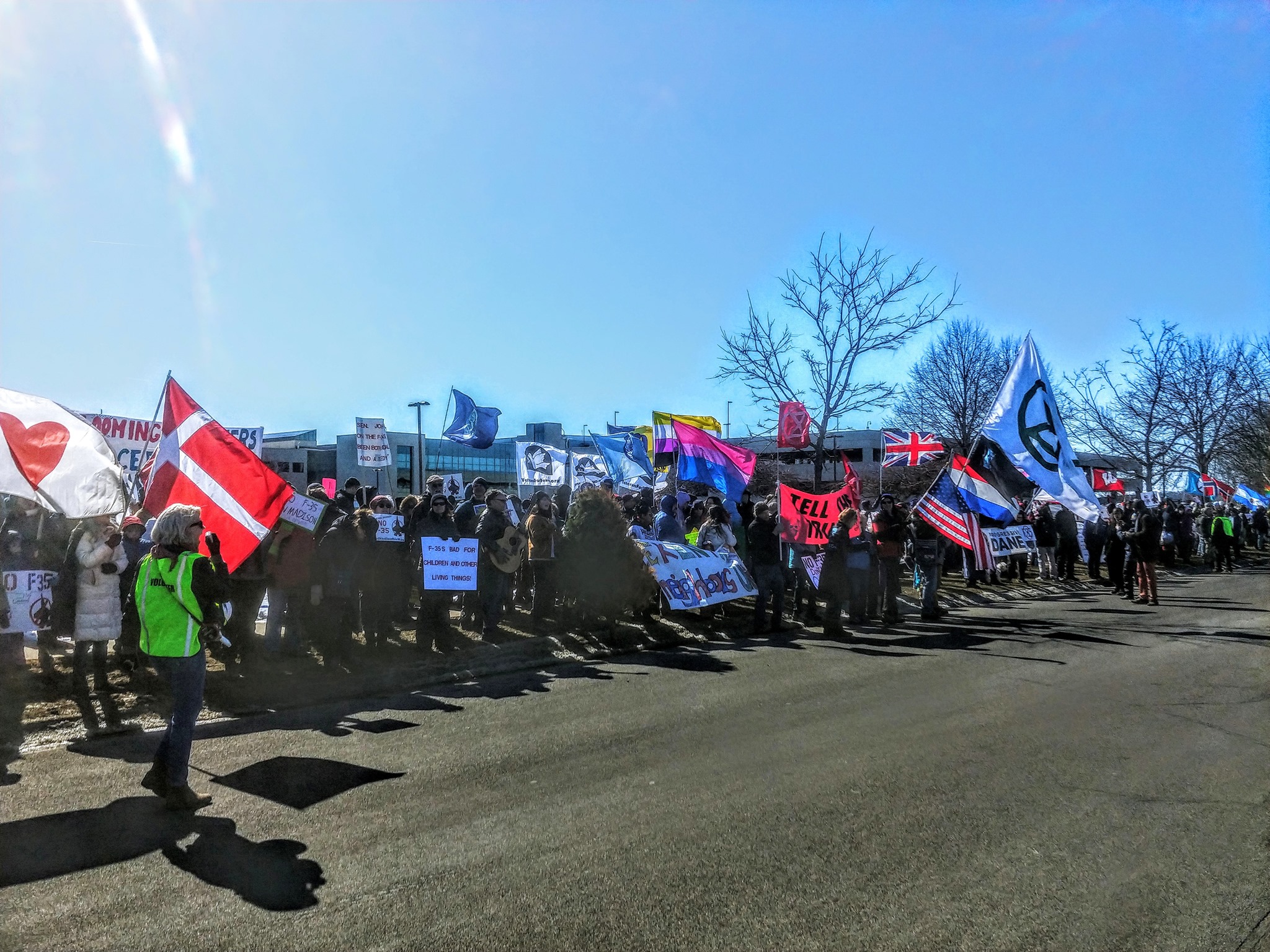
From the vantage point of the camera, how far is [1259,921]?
164 inches

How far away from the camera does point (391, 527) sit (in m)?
11.8

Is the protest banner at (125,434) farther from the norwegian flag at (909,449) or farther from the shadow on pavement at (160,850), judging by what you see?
the norwegian flag at (909,449)

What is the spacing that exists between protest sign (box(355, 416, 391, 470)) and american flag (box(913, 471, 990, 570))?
18.4 meters

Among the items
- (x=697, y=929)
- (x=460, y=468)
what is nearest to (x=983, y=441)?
(x=697, y=929)

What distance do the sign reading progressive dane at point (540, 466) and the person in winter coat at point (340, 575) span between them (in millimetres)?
11132

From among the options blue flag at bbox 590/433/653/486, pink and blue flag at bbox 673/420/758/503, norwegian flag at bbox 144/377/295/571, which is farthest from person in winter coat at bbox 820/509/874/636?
blue flag at bbox 590/433/653/486

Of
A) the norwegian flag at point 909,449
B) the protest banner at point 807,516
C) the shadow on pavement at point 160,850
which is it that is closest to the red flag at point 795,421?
the norwegian flag at point 909,449

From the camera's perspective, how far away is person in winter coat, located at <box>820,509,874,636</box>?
13594 millimetres

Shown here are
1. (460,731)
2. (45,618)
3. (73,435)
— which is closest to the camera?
(460,731)

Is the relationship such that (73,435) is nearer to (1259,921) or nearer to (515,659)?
(515,659)

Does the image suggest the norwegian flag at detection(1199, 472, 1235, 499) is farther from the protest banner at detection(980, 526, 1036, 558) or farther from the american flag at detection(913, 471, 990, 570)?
the american flag at detection(913, 471, 990, 570)

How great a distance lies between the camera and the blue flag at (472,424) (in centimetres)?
2805

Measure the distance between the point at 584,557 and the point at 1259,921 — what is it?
30.7 feet

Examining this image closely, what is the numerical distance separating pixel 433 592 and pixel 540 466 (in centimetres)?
1062
